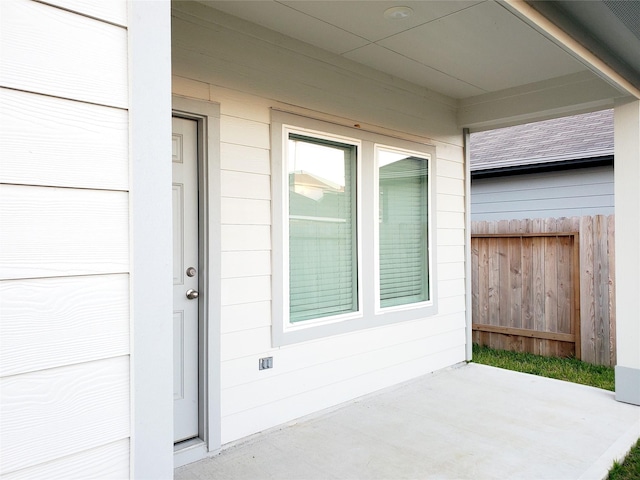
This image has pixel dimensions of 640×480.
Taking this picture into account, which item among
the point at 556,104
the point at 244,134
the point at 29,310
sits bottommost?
the point at 29,310

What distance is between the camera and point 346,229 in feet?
12.9

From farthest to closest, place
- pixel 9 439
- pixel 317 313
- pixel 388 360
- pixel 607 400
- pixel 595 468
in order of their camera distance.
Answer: pixel 388 360, pixel 607 400, pixel 317 313, pixel 595 468, pixel 9 439

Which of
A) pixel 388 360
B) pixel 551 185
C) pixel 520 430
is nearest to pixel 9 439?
pixel 520 430

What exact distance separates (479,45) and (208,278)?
269 cm

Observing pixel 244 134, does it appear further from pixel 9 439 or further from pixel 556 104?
pixel 556 104

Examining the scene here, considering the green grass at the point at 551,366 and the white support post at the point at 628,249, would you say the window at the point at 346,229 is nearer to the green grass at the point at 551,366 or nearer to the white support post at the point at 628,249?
the green grass at the point at 551,366

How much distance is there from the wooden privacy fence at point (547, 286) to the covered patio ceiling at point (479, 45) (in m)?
1.49

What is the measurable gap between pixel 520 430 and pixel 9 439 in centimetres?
330

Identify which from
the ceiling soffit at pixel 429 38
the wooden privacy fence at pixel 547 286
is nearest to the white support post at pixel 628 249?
the ceiling soffit at pixel 429 38

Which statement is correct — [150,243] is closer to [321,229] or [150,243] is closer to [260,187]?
[260,187]

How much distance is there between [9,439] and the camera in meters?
0.79

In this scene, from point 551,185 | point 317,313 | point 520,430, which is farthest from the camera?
point 551,185

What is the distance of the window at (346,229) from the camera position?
134 inches

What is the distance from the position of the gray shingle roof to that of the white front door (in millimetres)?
5673
